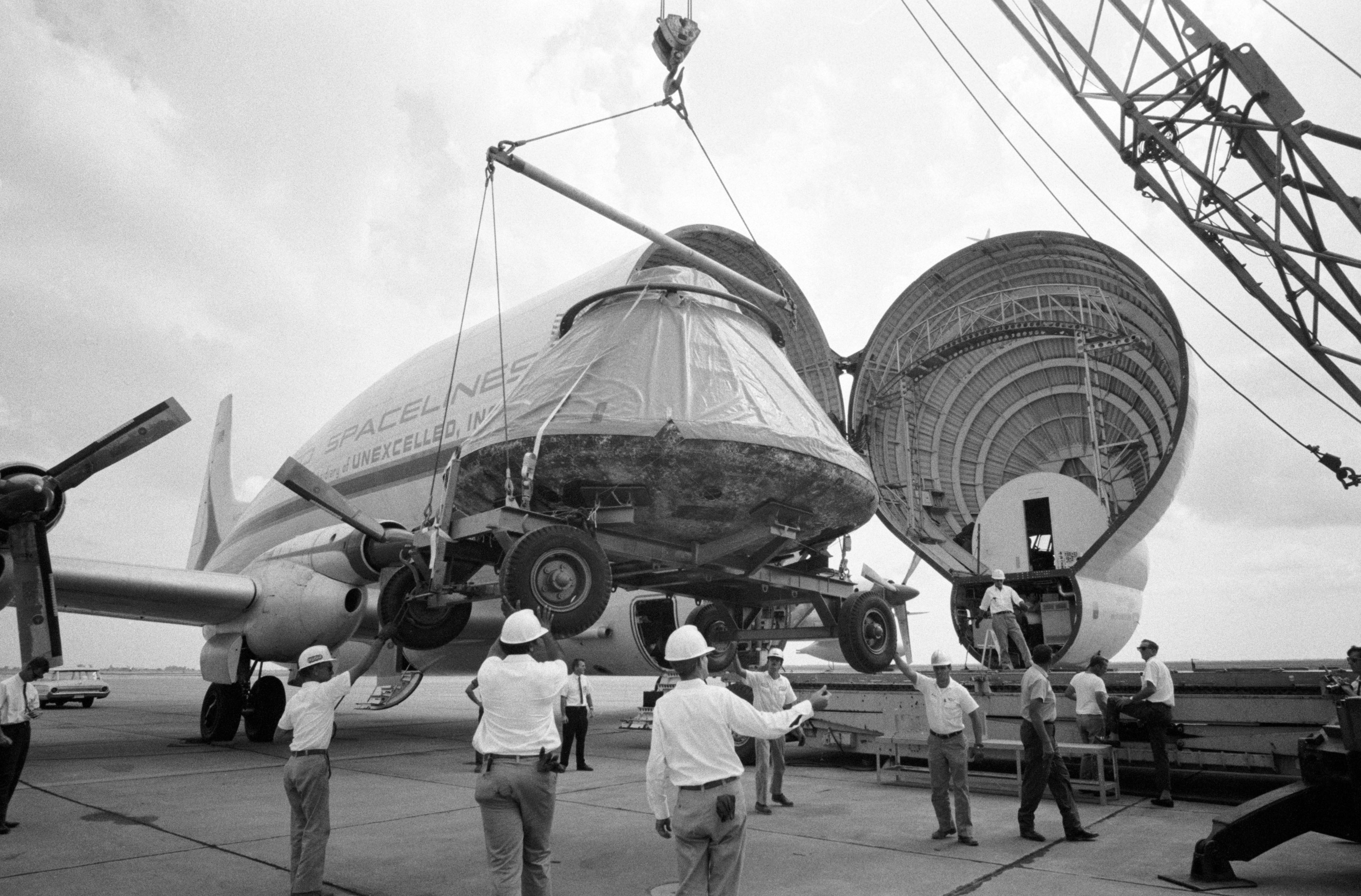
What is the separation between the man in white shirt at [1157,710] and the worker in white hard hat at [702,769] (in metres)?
6.27

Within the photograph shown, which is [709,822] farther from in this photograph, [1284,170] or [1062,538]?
[1062,538]

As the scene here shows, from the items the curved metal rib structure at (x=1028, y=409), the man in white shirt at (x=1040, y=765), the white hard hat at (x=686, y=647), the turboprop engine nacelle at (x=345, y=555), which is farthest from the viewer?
the curved metal rib structure at (x=1028, y=409)

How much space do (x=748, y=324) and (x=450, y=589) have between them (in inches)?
160

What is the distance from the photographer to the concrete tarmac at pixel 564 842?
541 cm

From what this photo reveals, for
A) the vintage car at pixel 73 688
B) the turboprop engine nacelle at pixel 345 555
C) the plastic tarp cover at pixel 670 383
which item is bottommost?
the vintage car at pixel 73 688

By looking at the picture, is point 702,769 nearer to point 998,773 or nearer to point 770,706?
point 770,706

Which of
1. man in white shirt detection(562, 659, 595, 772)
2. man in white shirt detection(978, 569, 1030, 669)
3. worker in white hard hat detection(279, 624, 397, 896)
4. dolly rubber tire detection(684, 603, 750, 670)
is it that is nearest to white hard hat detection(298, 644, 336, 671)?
worker in white hard hat detection(279, 624, 397, 896)

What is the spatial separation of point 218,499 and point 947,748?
3019cm

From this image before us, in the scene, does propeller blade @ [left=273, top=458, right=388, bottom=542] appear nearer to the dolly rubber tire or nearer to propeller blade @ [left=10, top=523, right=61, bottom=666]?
propeller blade @ [left=10, top=523, right=61, bottom=666]

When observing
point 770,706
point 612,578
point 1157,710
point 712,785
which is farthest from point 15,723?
point 1157,710

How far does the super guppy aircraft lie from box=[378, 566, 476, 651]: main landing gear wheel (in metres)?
0.03

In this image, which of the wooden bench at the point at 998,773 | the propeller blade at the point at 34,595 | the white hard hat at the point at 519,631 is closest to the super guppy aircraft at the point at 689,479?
the propeller blade at the point at 34,595

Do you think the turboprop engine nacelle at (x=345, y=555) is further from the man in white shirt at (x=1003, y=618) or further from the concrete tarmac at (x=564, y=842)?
the man in white shirt at (x=1003, y=618)

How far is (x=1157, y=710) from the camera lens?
868 cm
